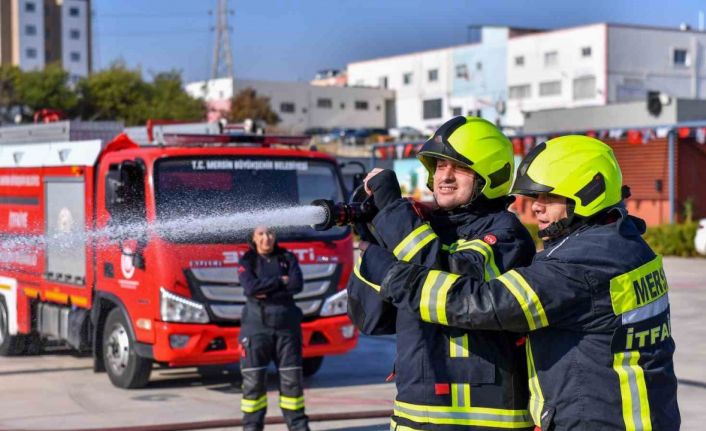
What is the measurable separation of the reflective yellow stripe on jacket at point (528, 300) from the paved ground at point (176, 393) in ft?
16.9

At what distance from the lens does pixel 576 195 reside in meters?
3.40

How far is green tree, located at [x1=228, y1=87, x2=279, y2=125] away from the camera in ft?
221

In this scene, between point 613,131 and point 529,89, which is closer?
point 613,131

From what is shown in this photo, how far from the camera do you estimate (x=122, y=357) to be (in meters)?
10.3

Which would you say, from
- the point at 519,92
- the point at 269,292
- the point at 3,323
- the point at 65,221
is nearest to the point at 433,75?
the point at 519,92

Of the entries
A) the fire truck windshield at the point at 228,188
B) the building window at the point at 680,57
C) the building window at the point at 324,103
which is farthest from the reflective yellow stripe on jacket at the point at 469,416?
the building window at the point at 324,103

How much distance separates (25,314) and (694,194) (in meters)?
23.3

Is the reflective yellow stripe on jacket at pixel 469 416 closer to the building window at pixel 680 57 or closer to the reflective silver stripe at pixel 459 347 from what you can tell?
the reflective silver stripe at pixel 459 347

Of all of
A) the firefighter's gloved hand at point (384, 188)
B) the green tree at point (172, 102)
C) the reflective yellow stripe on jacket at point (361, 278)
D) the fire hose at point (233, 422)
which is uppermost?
the green tree at point (172, 102)

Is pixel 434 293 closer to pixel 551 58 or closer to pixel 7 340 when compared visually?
pixel 7 340

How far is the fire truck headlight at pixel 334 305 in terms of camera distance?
404 inches

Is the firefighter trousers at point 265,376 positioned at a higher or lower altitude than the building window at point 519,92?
lower

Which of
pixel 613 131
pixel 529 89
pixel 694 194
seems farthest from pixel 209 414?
pixel 529 89

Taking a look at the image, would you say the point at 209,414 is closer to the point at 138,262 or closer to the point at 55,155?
the point at 138,262
